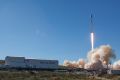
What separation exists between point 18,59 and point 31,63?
7869 mm

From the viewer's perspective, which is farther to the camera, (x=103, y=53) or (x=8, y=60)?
(x=103, y=53)

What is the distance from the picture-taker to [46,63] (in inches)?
6599

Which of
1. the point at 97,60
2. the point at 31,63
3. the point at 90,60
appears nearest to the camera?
the point at 31,63

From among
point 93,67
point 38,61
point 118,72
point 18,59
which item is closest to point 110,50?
point 93,67

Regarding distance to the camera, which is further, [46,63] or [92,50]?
[92,50]

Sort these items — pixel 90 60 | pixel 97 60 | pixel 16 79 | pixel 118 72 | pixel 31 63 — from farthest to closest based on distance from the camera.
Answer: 1. pixel 90 60
2. pixel 97 60
3. pixel 31 63
4. pixel 118 72
5. pixel 16 79

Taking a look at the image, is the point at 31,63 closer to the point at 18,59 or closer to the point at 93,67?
the point at 18,59

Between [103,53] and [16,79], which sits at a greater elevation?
[103,53]

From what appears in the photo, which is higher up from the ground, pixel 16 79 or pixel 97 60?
pixel 97 60

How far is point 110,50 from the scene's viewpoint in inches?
7298

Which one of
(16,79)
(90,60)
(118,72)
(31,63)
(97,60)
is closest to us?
(16,79)

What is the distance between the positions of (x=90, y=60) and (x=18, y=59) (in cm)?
4870

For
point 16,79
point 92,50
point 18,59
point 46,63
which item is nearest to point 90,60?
point 92,50

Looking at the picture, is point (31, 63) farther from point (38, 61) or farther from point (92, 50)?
point (92, 50)
